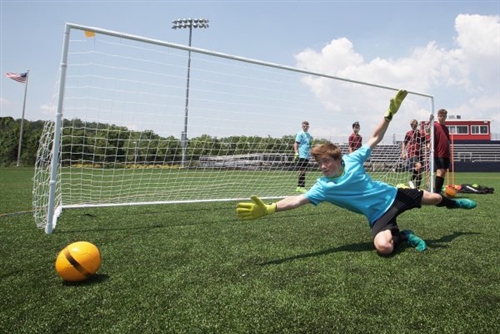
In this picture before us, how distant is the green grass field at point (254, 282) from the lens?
2.10 m

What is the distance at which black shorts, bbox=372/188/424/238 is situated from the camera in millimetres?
3643

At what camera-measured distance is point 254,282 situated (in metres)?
2.73

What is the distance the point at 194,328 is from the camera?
2.04 m

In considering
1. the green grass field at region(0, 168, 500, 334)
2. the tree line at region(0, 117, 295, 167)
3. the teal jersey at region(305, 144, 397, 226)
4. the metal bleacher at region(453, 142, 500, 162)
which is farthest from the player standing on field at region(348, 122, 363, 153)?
the metal bleacher at region(453, 142, 500, 162)

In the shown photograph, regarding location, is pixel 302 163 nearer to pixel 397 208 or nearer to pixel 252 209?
pixel 397 208

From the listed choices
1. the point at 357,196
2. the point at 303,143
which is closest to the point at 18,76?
the point at 303,143

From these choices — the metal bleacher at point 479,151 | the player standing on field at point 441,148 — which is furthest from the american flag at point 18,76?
the metal bleacher at point 479,151

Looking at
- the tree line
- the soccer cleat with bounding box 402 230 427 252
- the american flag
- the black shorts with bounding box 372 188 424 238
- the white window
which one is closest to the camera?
the soccer cleat with bounding box 402 230 427 252

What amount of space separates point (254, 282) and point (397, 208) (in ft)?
6.29

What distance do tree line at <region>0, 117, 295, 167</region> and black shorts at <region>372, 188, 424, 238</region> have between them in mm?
3955

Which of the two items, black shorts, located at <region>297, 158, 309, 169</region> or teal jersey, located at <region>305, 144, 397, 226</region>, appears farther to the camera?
black shorts, located at <region>297, 158, 309, 169</region>

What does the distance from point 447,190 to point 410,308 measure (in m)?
6.59

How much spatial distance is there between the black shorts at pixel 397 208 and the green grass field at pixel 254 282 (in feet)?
0.87

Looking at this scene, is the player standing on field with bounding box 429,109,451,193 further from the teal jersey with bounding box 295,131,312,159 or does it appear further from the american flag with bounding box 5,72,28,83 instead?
the american flag with bounding box 5,72,28,83
